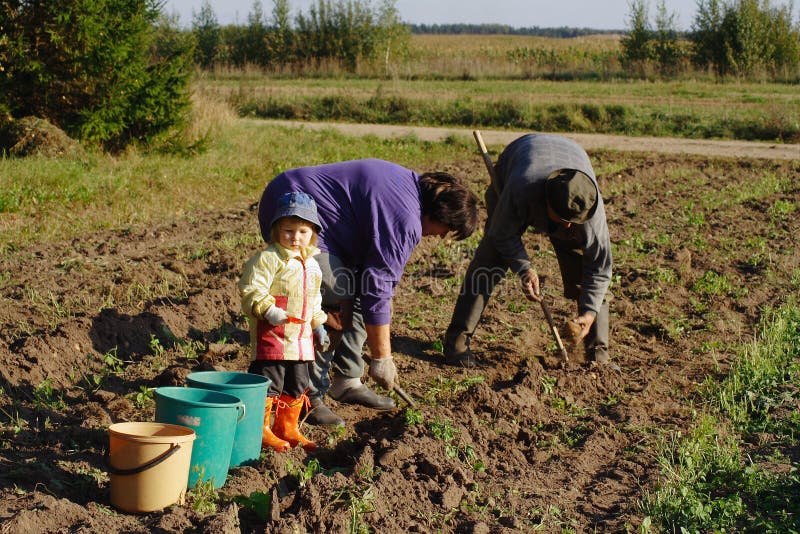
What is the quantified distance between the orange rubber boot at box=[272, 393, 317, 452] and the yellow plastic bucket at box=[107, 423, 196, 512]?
91cm

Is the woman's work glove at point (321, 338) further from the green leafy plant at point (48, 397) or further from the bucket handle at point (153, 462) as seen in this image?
the green leafy plant at point (48, 397)

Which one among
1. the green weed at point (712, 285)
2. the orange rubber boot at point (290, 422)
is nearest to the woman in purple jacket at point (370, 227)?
the orange rubber boot at point (290, 422)

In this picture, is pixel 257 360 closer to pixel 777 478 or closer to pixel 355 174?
pixel 355 174

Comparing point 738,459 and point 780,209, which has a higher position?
point 780,209

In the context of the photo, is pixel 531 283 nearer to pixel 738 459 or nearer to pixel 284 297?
pixel 738 459

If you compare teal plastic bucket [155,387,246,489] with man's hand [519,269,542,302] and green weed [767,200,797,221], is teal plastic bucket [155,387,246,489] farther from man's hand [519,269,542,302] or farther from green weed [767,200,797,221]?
green weed [767,200,797,221]

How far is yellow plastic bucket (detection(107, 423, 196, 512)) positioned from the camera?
346cm

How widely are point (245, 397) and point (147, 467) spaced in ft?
2.05

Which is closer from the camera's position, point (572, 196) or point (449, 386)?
point (572, 196)

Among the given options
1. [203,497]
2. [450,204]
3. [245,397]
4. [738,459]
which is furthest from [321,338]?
[738,459]

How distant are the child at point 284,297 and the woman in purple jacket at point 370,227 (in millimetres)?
323

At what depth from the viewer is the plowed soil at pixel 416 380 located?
377cm

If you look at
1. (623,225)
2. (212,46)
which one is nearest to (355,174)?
(623,225)

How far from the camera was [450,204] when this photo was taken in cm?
446
